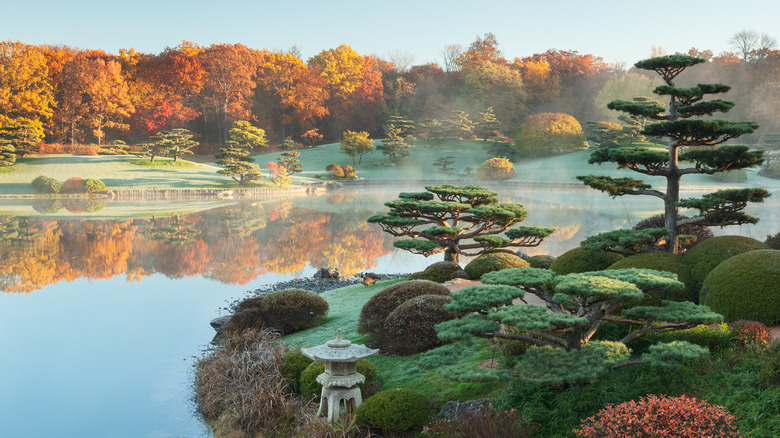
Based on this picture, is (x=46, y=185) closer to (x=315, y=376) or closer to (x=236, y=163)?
(x=236, y=163)

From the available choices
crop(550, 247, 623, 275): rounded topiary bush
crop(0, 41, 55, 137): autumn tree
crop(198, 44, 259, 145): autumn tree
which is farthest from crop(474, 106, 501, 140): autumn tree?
crop(550, 247, 623, 275): rounded topiary bush

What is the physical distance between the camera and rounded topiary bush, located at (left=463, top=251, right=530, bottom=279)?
35.7 ft

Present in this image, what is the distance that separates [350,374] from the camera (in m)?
6.04

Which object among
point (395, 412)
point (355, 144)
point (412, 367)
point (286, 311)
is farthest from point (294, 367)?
point (355, 144)

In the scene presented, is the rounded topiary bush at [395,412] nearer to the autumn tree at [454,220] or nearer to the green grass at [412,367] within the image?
the green grass at [412,367]

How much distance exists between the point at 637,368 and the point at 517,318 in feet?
5.18

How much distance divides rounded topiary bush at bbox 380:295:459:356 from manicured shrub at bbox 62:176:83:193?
98.9ft

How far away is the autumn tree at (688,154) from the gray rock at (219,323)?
6431 mm

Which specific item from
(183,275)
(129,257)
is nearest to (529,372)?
(183,275)

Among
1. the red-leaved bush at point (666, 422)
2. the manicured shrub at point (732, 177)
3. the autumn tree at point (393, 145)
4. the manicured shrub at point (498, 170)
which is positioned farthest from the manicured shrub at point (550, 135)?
the red-leaved bush at point (666, 422)

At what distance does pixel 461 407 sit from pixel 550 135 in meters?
39.7

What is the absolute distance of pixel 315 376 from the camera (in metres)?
6.88

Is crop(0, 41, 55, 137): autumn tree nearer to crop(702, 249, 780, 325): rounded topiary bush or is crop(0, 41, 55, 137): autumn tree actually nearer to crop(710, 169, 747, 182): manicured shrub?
crop(710, 169, 747, 182): manicured shrub

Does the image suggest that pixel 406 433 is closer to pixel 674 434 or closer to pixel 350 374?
pixel 350 374
